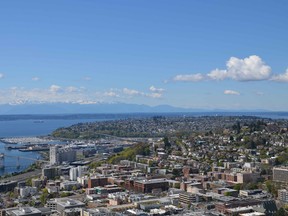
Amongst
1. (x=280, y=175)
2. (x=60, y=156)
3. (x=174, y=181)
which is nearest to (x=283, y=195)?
(x=280, y=175)

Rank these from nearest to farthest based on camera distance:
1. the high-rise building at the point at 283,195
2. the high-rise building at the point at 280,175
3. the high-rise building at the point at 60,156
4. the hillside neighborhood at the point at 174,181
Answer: the hillside neighborhood at the point at 174,181
the high-rise building at the point at 283,195
the high-rise building at the point at 280,175
the high-rise building at the point at 60,156

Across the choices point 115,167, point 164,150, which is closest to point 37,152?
point 164,150

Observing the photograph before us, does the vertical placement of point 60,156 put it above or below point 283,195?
below

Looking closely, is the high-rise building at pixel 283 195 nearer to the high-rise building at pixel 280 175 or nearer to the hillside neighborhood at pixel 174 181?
the hillside neighborhood at pixel 174 181

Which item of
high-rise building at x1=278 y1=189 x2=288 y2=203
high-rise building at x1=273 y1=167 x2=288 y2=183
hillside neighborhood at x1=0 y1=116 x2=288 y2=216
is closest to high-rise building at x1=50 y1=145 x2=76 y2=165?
hillside neighborhood at x1=0 y1=116 x2=288 y2=216

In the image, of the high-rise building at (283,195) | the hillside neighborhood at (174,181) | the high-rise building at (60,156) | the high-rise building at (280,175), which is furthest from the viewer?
the high-rise building at (60,156)

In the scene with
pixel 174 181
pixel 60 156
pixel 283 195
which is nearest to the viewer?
pixel 283 195

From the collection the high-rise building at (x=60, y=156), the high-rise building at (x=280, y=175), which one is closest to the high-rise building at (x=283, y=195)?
the high-rise building at (x=280, y=175)

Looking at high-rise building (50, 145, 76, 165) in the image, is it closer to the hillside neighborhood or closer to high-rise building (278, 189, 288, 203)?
the hillside neighborhood

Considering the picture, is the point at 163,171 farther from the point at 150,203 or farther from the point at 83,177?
the point at 150,203

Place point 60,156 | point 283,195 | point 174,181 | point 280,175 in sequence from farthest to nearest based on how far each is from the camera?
point 60,156
point 174,181
point 280,175
point 283,195

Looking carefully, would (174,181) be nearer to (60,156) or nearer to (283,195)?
(283,195)
